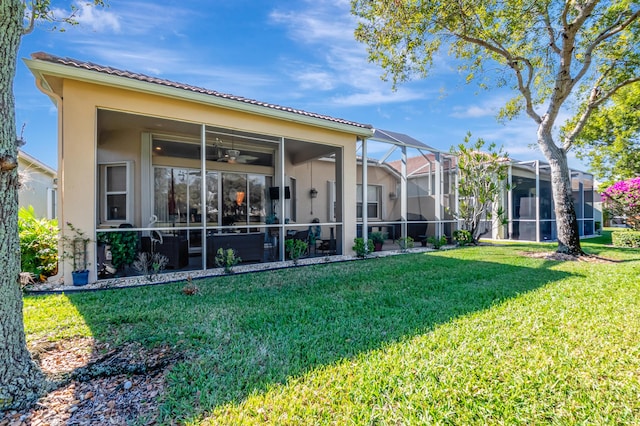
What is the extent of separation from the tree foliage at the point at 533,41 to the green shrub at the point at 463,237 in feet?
9.88

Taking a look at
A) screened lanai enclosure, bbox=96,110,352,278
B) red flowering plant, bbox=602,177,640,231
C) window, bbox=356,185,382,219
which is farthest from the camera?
window, bbox=356,185,382,219

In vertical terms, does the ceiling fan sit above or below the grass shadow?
above

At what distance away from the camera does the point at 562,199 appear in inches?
356

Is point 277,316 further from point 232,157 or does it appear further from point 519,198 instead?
point 519,198

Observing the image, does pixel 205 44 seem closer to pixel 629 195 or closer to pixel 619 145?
pixel 629 195

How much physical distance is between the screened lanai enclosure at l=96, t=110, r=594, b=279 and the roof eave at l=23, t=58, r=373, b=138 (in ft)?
2.15

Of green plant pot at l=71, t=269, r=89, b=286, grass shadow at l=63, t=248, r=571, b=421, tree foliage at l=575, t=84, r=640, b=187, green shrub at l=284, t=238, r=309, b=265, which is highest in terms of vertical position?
tree foliage at l=575, t=84, r=640, b=187

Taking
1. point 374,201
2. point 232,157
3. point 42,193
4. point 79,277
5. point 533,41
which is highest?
point 533,41

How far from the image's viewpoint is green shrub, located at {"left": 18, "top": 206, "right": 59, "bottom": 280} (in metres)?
5.80

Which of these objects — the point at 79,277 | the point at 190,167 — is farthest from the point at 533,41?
the point at 79,277

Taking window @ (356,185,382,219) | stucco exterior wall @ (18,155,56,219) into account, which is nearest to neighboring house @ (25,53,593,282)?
window @ (356,185,382,219)

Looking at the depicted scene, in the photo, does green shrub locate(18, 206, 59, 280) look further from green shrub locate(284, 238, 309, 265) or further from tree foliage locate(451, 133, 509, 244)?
tree foliage locate(451, 133, 509, 244)

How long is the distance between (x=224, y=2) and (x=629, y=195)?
1486 centimetres

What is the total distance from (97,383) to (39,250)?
505 centimetres
